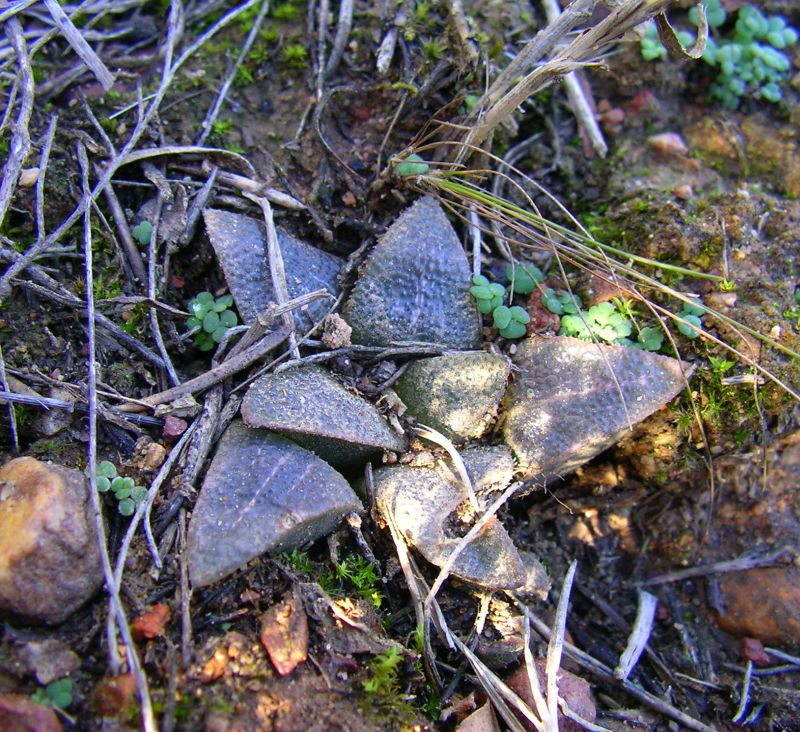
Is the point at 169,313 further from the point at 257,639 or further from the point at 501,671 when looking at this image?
the point at 501,671

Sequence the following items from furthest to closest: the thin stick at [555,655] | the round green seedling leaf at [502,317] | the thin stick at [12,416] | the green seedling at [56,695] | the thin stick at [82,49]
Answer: the thin stick at [82,49]
the round green seedling leaf at [502,317]
the thin stick at [12,416]
the thin stick at [555,655]
the green seedling at [56,695]

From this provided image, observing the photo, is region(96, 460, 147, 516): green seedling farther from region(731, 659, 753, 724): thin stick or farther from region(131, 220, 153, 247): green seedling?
region(731, 659, 753, 724): thin stick

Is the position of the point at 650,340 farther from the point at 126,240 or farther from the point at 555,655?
the point at 126,240

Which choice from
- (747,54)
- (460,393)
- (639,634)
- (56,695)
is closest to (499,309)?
(460,393)

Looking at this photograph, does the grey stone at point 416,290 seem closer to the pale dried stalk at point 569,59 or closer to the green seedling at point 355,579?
the pale dried stalk at point 569,59

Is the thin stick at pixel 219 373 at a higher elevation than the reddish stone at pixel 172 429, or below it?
higher

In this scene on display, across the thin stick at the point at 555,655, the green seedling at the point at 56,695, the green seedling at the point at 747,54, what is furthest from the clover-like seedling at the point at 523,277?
the green seedling at the point at 56,695

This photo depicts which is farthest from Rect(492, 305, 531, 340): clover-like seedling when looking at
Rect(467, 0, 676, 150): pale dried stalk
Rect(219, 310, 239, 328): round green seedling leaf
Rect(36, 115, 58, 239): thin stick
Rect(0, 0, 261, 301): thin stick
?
Rect(36, 115, 58, 239): thin stick
